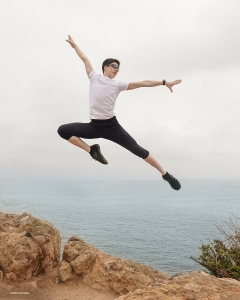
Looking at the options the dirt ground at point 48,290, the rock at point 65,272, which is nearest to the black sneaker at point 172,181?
the dirt ground at point 48,290

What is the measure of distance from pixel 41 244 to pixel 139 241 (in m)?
51.4

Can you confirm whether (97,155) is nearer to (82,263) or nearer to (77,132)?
(77,132)

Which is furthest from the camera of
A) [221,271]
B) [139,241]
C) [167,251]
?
[139,241]

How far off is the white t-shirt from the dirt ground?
1039 cm

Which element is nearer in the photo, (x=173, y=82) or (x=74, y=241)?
(x=173, y=82)

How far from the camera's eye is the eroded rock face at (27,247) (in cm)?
1308

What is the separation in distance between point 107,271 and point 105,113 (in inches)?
412

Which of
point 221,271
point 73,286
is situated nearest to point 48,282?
point 73,286

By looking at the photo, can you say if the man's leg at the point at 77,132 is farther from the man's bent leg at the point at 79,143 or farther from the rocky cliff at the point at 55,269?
the rocky cliff at the point at 55,269

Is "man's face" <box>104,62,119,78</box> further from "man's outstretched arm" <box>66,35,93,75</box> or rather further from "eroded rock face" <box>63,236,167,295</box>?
"eroded rock face" <box>63,236,167,295</box>

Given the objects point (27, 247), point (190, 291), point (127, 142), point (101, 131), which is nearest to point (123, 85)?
point (101, 131)

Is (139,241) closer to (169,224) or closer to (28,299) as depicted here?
(169,224)

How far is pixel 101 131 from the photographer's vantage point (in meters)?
5.18

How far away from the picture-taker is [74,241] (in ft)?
50.1
